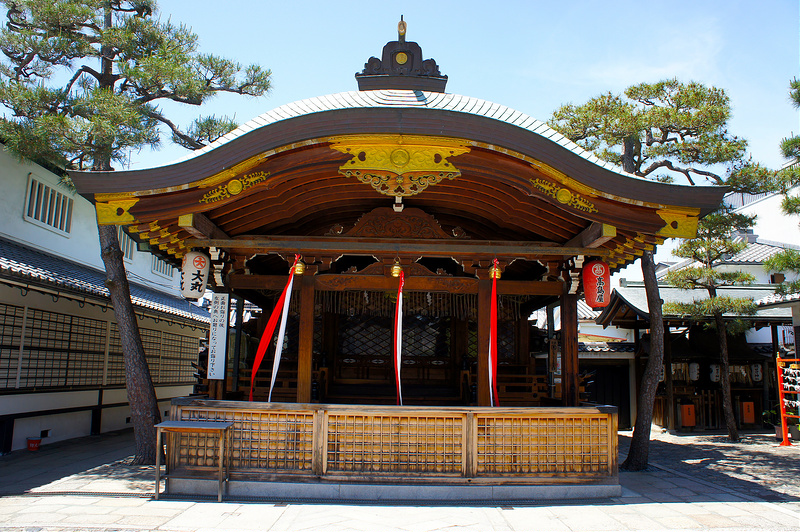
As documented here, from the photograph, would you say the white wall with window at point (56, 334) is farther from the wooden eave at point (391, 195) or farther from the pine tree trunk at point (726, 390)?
the pine tree trunk at point (726, 390)

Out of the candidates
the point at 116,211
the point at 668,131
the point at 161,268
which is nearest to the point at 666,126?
the point at 668,131

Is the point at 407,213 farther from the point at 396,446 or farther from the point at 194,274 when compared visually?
the point at 396,446

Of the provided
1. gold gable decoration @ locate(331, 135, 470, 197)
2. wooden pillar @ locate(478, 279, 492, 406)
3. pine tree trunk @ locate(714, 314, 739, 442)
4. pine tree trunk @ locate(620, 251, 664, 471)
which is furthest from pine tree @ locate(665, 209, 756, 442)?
gold gable decoration @ locate(331, 135, 470, 197)

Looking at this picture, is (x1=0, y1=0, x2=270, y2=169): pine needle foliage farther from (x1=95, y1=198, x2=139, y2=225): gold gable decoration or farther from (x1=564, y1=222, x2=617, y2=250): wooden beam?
(x1=564, y1=222, x2=617, y2=250): wooden beam

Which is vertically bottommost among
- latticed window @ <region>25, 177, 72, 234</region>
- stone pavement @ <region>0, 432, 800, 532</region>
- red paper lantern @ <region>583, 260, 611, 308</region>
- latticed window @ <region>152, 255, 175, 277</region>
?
stone pavement @ <region>0, 432, 800, 532</region>

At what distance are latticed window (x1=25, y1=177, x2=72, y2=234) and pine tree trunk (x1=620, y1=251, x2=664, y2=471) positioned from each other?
13.1 meters

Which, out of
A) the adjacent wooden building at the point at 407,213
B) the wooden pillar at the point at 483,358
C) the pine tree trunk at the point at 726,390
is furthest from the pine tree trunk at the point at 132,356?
the pine tree trunk at the point at 726,390

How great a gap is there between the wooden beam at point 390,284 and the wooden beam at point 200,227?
2.76 feet

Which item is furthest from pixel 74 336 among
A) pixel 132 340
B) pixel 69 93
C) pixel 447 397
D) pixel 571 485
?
pixel 571 485

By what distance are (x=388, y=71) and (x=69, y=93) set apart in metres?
6.06

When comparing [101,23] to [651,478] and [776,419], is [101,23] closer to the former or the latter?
[651,478]

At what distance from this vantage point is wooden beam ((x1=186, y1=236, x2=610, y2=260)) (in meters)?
7.79

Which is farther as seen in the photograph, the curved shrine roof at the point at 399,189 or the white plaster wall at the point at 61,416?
the white plaster wall at the point at 61,416

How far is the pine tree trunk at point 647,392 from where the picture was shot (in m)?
9.42
